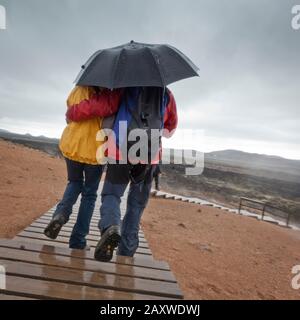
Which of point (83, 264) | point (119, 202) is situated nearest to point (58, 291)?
point (83, 264)

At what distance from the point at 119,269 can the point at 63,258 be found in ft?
1.52

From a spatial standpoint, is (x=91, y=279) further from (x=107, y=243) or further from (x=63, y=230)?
(x=63, y=230)

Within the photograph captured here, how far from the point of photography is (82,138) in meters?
2.82

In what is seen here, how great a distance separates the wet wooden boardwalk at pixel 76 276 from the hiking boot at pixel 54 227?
192 mm

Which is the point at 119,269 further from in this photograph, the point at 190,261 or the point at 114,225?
the point at 190,261

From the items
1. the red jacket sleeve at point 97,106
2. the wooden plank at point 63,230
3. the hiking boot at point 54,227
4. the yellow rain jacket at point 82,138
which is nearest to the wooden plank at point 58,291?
the hiking boot at point 54,227

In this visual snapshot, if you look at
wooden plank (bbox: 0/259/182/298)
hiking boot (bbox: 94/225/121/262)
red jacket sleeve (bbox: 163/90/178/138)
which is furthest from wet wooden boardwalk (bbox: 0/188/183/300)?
red jacket sleeve (bbox: 163/90/178/138)

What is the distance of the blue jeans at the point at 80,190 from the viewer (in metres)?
3.00

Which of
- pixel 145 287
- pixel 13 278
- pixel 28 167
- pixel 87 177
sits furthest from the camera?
pixel 28 167

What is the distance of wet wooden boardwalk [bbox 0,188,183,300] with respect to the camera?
199cm

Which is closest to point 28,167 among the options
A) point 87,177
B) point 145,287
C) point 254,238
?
point 254,238

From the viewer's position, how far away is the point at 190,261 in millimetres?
6523
